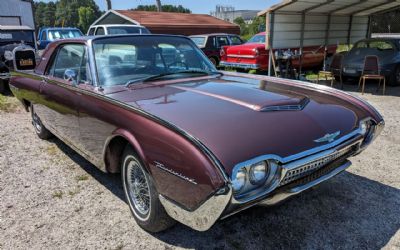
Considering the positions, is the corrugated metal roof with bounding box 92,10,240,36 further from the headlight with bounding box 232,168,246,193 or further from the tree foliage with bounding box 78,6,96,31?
the tree foliage with bounding box 78,6,96,31

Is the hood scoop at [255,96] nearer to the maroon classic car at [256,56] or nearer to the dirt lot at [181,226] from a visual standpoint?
the dirt lot at [181,226]

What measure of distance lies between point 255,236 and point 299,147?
0.86m

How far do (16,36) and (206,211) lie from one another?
30.4ft

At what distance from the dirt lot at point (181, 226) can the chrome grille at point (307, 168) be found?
566 mm

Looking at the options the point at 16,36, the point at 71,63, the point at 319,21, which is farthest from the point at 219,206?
the point at 319,21

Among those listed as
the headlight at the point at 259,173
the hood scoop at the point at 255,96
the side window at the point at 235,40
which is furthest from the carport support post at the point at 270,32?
the headlight at the point at 259,173

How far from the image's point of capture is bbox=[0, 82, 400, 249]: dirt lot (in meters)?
2.62

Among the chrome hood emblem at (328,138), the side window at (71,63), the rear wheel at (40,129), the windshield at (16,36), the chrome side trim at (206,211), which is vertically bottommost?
the rear wheel at (40,129)

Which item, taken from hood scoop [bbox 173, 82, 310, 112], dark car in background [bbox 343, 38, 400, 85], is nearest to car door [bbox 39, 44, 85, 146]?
hood scoop [bbox 173, 82, 310, 112]

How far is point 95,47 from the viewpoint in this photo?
11.1ft

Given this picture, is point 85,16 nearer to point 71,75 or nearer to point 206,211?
point 71,75

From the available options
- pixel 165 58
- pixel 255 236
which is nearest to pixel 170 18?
pixel 165 58

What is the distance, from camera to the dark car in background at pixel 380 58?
358 inches

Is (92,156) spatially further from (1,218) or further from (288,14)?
(288,14)
